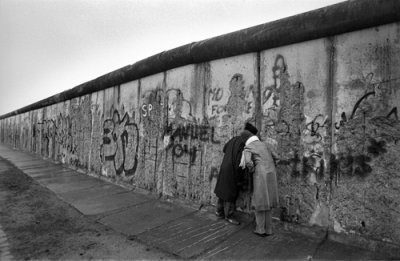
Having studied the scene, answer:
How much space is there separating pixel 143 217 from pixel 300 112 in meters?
3.05

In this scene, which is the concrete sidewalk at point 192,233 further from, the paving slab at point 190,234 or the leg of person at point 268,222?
the leg of person at point 268,222

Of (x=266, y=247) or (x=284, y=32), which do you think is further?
(x=284, y=32)

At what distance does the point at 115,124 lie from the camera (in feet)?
24.4

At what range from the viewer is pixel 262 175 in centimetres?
357

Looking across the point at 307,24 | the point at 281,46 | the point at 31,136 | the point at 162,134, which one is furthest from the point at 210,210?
the point at 31,136

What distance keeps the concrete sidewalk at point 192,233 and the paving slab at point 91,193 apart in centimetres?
2

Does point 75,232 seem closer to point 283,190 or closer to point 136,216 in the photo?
point 136,216

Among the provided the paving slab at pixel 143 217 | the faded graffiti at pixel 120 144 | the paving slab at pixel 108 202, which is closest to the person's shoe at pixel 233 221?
the paving slab at pixel 143 217

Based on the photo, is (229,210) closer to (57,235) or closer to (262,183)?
(262,183)

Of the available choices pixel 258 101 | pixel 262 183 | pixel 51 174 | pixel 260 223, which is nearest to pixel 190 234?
pixel 260 223

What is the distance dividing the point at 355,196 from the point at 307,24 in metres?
2.29

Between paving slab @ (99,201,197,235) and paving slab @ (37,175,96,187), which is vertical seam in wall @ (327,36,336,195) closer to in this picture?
paving slab @ (99,201,197,235)

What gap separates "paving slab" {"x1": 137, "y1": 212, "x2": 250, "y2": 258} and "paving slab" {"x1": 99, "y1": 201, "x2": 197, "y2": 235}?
7.5 inches

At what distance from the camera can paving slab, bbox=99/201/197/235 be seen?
405 centimetres
